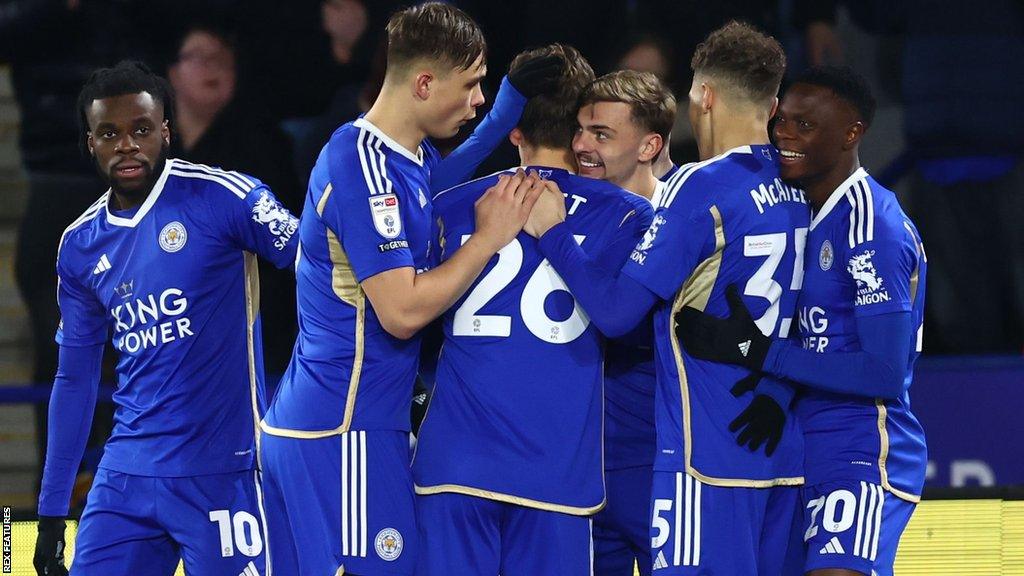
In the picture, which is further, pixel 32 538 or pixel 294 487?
pixel 32 538

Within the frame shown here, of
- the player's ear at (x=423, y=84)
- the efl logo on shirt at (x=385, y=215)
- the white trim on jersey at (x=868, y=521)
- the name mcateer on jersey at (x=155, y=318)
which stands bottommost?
the white trim on jersey at (x=868, y=521)

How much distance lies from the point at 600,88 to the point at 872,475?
50.4 inches

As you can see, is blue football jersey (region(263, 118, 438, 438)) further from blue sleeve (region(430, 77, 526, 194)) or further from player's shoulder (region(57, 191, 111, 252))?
player's shoulder (region(57, 191, 111, 252))

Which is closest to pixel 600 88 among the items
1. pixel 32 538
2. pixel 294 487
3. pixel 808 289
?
pixel 808 289

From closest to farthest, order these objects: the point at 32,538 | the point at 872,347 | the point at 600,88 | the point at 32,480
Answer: the point at 872,347 < the point at 600,88 < the point at 32,538 < the point at 32,480

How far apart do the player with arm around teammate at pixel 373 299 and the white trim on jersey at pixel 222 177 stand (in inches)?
18.6

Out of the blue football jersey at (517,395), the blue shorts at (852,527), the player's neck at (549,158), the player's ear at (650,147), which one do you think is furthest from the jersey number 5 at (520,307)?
the blue shorts at (852,527)

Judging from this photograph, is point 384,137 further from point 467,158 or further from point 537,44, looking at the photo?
point 537,44

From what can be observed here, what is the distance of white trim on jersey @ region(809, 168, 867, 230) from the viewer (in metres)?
3.87

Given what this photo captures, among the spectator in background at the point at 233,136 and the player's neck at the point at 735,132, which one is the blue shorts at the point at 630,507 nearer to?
the player's neck at the point at 735,132

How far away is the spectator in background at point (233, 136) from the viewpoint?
6992 millimetres

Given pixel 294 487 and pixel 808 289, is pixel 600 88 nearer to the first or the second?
pixel 808 289

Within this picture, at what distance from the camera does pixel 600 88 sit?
158 inches

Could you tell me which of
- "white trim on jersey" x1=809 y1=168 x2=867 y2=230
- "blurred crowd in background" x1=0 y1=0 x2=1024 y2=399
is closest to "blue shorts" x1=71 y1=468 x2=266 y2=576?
"white trim on jersey" x1=809 y1=168 x2=867 y2=230
